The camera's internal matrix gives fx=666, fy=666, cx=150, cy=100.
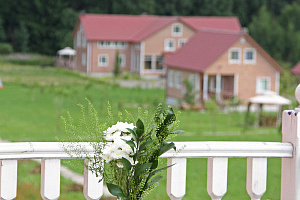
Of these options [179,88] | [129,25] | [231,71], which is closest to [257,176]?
[231,71]

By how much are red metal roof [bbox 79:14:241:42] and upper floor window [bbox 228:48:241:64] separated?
19695 millimetres

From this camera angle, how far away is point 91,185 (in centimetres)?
322

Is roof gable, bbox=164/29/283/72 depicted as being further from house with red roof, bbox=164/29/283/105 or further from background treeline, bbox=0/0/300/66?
background treeline, bbox=0/0/300/66

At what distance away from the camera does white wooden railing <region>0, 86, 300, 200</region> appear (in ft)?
10.2

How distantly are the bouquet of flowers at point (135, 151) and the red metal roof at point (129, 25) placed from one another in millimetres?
51686

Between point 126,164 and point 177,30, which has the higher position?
point 177,30

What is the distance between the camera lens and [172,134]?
298cm

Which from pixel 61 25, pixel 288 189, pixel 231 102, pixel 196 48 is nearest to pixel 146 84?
pixel 196 48

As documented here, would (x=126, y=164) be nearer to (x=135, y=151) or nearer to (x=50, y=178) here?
(x=135, y=151)

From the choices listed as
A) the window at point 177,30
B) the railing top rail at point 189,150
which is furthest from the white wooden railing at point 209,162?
the window at point 177,30

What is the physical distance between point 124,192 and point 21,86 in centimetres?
3705

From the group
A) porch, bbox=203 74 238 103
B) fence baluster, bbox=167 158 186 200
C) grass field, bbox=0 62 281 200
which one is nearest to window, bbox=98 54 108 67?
grass field, bbox=0 62 281 200

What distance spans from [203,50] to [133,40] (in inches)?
755

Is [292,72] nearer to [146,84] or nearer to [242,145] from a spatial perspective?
[146,84]
